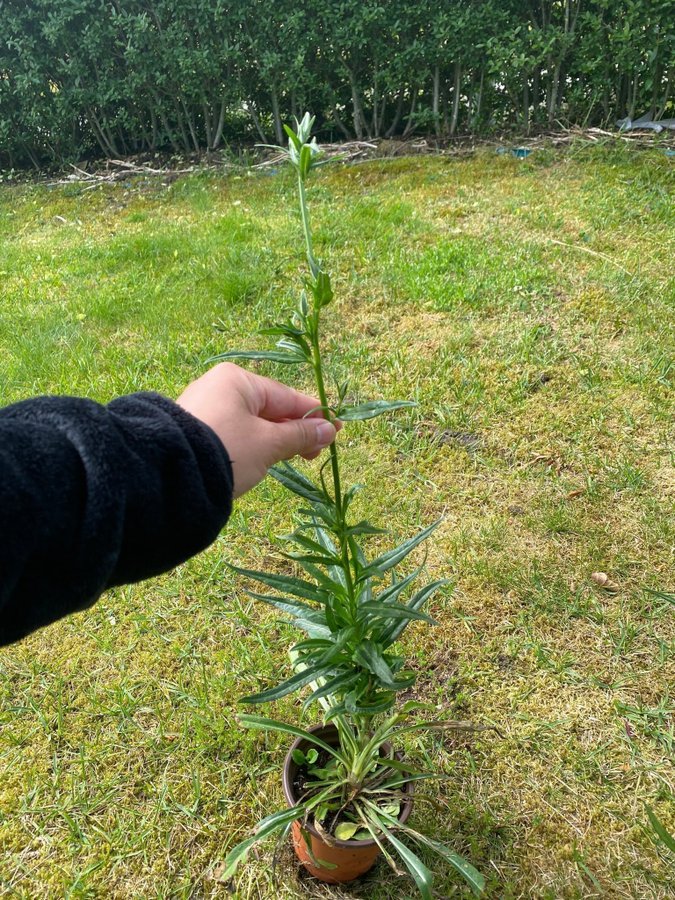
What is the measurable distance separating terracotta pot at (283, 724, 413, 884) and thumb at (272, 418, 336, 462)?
3.23 feet

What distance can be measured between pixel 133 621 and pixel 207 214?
471 cm

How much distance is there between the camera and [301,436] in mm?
1531

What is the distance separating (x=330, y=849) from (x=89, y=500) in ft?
4.28

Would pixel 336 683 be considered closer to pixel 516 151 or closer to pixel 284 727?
pixel 284 727

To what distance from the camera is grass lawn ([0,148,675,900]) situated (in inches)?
85.0

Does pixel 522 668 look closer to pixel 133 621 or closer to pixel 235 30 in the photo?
pixel 133 621

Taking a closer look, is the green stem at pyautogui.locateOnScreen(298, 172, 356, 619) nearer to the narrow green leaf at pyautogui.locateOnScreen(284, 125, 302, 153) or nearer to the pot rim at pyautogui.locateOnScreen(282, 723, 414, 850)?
the narrow green leaf at pyautogui.locateOnScreen(284, 125, 302, 153)

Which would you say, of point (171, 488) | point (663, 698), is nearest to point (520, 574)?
point (663, 698)

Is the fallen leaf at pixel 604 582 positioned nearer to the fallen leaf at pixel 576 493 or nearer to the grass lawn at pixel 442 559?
the grass lawn at pixel 442 559

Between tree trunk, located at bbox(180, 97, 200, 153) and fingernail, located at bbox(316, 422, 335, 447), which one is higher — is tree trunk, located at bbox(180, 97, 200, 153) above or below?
above

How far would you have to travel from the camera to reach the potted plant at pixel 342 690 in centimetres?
163

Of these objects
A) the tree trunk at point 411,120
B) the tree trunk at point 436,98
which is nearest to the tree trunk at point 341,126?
the tree trunk at point 411,120

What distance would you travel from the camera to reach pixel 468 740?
7.80 feet

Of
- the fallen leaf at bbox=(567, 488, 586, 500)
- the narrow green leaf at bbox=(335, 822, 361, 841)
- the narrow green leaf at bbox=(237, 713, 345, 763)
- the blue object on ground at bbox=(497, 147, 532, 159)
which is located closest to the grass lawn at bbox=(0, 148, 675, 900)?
the fallen leaf at bbox=(567, 488, 586, 500)
